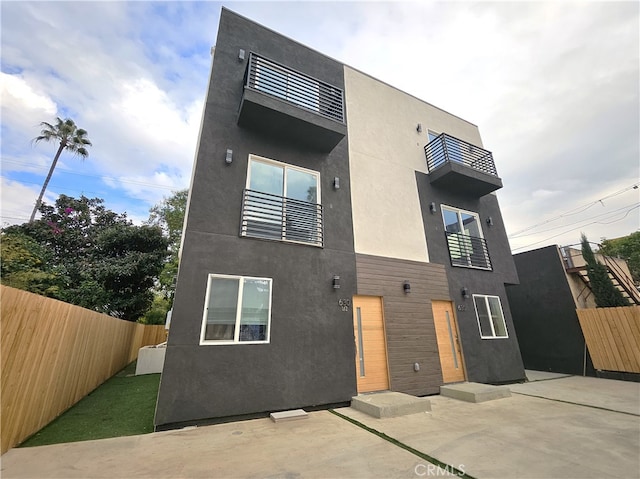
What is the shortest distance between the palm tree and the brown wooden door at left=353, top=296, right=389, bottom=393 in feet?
72.5

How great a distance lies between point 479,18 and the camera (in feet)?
22.8

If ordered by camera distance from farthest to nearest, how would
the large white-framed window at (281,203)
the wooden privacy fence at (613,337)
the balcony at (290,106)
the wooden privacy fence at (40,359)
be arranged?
the wooden privacy fence at (613,337) < the balcony at (290,106) < the large white-framed window at (281,203) < the wooden privacy fence at (40,359)

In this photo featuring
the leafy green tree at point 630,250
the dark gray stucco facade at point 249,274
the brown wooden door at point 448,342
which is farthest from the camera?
the leafy green tree at point 630,250

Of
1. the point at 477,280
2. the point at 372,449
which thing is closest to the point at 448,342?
the point at 477,280

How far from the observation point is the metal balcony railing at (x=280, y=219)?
513cm

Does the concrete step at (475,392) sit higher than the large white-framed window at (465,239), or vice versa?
the large white-framed window at (465,239)

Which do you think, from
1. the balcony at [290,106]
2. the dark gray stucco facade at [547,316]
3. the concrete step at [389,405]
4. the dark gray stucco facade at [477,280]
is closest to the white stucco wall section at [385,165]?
the dark gray stucco facade at [477,280]

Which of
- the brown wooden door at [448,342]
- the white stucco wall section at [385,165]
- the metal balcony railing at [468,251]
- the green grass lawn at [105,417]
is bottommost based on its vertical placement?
the green grass lawn at [105,417]

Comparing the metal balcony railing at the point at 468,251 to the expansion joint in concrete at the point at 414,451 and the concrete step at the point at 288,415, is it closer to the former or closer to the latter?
the expansion joint in concrete at the point at 414,451

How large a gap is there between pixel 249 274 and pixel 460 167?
7.07m

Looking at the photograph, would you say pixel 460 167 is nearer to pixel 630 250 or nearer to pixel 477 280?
pixel 477 280

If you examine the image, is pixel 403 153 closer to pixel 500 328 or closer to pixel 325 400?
pixel 500 328

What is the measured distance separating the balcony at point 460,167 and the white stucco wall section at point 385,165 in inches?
16.0

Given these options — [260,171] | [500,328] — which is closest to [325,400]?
[260,171]
